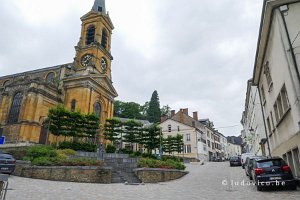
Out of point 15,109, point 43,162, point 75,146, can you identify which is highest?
point 15,109

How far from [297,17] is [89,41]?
44281 millimetres

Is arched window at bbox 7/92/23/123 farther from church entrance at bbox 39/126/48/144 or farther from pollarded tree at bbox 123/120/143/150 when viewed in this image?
pollarded tree at bbox 123/120/143/150

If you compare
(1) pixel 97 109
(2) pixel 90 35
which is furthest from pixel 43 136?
(2) pixel 90 35

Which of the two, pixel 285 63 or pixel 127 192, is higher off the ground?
pixel 285 63

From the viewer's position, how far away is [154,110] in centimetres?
7888

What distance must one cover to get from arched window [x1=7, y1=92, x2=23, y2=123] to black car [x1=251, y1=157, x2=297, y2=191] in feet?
117

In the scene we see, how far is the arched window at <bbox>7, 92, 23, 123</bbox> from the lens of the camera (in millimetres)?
36531

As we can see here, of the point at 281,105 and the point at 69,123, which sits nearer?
the point at 281,105

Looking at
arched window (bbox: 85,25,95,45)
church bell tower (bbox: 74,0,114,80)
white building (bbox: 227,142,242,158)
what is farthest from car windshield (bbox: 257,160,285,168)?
white building (bbox: 227,142,242,158)

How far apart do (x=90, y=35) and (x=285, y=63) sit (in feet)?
149

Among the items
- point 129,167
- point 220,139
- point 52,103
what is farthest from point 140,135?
point 220,139

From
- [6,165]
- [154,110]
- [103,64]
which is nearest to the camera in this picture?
[6,165]

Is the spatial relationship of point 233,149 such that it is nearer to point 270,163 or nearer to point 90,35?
point 90,35

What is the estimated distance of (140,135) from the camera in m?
33.9
